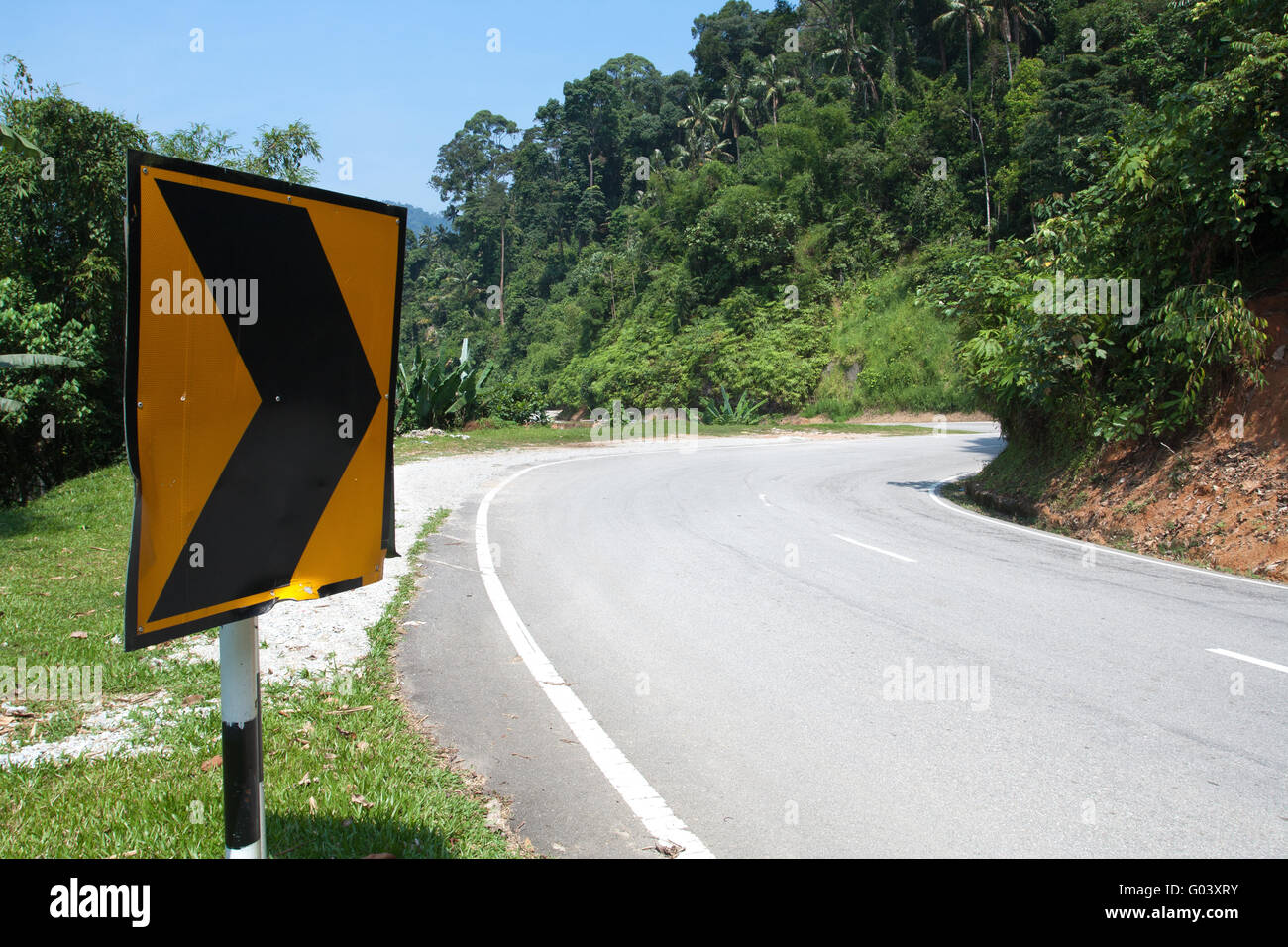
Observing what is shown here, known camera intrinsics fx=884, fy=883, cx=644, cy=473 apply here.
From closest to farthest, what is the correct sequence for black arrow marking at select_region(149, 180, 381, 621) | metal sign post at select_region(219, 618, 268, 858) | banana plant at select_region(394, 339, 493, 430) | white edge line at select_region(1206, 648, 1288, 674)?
black arrow marking at select_region(149, 180, 381, 621) → metal sign post at select_region(219, 618, 268, 858) → white edge line at select_region(1206, 648, 1288, 674) → banana plant at select_region(394, 339, 493, 430)

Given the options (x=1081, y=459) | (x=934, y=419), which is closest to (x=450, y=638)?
(x=1081, y=459)

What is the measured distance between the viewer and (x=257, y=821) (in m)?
2.35

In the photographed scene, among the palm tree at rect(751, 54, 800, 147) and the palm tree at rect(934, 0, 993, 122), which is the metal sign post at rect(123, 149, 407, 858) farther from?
the palm tree at rect(751, 54, 800, 147)

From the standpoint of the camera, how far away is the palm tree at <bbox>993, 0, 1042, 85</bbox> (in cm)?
5381

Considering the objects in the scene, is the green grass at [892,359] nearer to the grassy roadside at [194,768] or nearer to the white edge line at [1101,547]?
the white edge line at [1101,547]

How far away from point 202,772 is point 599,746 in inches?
77.3

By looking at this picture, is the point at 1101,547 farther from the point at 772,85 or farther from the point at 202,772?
the point at 772,85

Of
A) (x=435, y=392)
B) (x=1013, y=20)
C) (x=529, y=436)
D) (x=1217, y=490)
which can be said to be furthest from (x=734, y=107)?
(x=1217, y=490)

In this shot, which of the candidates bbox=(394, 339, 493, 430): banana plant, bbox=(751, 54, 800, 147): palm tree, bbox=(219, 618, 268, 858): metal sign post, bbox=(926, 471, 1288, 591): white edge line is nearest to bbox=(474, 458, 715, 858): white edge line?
bbox=(219, 618, 268, 858): metal sign post

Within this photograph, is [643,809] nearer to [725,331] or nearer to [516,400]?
[516,400]

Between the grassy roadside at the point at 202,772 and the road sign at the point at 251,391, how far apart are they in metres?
1.63

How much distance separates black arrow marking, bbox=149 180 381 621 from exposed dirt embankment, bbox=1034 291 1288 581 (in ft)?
34.8

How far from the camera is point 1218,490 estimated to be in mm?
11305

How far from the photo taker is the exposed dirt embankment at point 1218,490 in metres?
10.5
